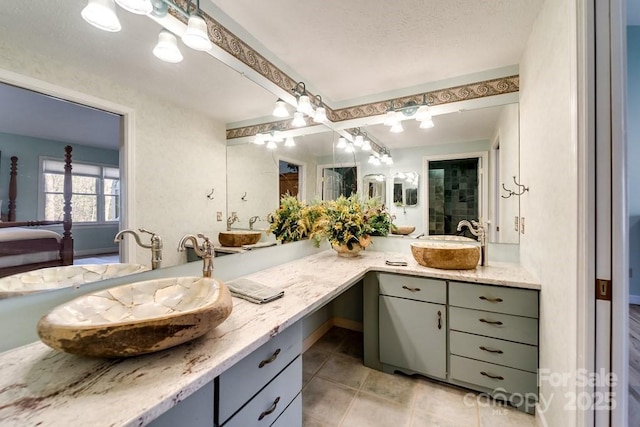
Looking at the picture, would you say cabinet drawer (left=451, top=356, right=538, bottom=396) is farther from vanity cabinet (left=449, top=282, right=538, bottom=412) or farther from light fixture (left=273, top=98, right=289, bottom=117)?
light fixture (left=273, top=98, right=289, bottom=117)

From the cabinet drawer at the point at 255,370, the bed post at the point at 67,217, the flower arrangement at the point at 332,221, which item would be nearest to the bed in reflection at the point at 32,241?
the bed post at the point at 67,217

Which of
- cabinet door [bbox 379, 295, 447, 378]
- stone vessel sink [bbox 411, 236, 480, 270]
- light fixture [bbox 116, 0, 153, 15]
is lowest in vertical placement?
cabinet door [bbox 379, 295, 447, 378]

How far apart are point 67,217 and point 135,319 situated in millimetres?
508

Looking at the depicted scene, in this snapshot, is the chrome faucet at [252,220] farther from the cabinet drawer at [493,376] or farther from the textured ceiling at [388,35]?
the cabinet drawer at [493,376]

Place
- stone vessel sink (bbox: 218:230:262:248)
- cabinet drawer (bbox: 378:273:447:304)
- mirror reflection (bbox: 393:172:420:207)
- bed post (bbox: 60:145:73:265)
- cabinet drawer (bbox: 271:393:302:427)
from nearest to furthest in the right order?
bed post (bbox: 60:145:73:265)
cabinet drawer (bbox: 271:393:302:427)
stone vessel sink (bbox: 218:230:262:248)
cabinet drawer (bbox: 378:273:447:304)
mirror reflection (bbox: 393:172:420:207)

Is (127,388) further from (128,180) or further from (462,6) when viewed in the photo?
(462,6)

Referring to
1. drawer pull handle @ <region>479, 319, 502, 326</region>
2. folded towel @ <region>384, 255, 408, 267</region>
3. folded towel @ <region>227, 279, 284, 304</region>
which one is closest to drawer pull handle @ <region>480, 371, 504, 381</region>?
drawer pull handle @ <region>479, 319, 502, 326</region>

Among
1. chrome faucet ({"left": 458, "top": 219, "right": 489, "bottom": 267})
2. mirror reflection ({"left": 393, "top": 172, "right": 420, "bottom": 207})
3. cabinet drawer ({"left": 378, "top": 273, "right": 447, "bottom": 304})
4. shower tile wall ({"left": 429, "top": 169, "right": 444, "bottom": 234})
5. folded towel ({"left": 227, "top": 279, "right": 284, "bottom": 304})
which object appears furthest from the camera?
mirror reflection ({"left": 393, "top": 172, "right": 420, "bottom": 207})

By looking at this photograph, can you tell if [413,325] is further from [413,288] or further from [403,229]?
[403,229]

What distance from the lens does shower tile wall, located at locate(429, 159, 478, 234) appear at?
88.4 inches

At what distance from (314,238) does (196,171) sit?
4.06 ft

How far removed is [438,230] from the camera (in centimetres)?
237

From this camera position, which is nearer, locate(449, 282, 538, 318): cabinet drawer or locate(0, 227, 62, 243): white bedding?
locate(0, 227, 62, 243): white bedding

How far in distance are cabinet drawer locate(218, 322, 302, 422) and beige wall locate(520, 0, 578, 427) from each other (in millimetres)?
1126
